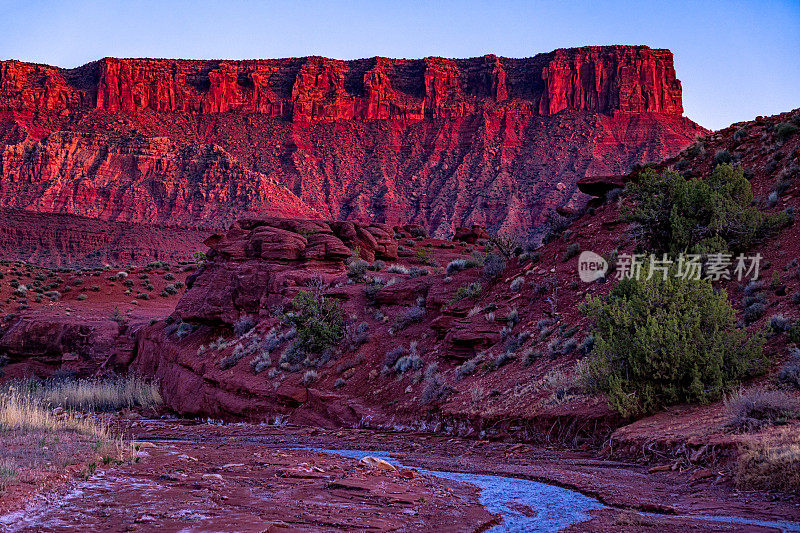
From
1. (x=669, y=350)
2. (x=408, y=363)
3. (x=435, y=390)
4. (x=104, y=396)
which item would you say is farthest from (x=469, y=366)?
(x=104, y=396)

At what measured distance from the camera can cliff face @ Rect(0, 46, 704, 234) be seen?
274ft

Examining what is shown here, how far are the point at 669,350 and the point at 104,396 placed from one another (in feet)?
72.9

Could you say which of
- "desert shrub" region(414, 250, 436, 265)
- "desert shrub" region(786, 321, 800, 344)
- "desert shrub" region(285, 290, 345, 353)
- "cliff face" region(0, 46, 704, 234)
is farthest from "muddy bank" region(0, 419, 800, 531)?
"cliff face" region(0, 46, 704, 234)

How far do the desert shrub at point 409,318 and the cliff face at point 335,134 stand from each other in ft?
185

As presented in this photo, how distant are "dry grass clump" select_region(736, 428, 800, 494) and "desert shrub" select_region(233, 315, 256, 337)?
21.2 meters

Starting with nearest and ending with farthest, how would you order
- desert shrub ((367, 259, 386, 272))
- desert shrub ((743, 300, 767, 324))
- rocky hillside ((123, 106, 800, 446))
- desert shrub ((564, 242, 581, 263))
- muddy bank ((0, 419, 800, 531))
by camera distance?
1. muddy bank ((0, 419, 800, 531))
2. desert shrub ((743, 300, 767, 324))
3. rocky hillside ((123, 106, 800, 446))
4. desert shrub ((564, 242, 581, 263))
5. desert shrub ((367, 259, 386, 272))

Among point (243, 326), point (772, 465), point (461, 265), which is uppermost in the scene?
point (461, 265)

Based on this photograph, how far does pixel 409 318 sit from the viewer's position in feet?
73.0

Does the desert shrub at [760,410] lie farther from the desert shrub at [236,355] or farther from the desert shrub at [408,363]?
the desert shrub at [236,355]

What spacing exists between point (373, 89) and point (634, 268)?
85224mm

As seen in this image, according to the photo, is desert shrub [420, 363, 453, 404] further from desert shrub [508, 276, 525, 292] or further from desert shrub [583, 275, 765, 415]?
desert shrub [583, 275, 765, 415]

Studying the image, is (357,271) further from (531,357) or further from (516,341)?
(531,357)

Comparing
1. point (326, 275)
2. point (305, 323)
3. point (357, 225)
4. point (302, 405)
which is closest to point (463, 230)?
point (357, 225)

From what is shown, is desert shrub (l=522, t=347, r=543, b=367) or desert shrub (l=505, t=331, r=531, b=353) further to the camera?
desert shrub (l=505, t=331, r=531, b=353)
